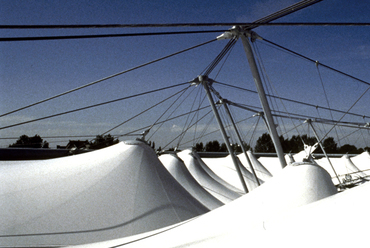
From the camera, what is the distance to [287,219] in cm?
246

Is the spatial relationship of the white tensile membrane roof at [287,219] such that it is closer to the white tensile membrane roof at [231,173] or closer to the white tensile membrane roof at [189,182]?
the white tensile membrane roof at [189,182]

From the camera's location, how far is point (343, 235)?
6.19 ft

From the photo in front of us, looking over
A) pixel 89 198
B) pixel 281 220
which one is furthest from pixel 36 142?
pixel 281 220

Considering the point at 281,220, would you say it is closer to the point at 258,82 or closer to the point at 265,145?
the point at 258,82

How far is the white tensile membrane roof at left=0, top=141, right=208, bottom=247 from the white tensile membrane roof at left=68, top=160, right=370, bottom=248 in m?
1.55

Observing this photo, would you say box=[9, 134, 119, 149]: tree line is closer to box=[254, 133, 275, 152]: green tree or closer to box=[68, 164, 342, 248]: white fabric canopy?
box=[68, 164, 342, 248]: white fabric canopy

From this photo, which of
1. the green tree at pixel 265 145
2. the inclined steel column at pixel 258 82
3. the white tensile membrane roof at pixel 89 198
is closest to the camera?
the white tensile membrane roof at pixel 89 198

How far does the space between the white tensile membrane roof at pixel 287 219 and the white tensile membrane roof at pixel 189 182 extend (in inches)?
316

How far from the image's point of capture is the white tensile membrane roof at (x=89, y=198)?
20.1 ft

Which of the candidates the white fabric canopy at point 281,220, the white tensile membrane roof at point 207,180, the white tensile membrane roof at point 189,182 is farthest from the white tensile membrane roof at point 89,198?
the white tensile membrane roof at point 207,180

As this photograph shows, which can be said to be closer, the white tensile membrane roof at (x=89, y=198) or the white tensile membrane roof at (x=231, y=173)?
the white tensile membrane roof at (x=89, y=198)

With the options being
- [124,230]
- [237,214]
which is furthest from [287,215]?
[124,230]

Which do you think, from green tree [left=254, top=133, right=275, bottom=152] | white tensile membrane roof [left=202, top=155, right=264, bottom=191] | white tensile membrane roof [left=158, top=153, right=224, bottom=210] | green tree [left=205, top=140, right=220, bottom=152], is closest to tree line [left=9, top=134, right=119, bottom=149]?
white tensile membrane roof [left=158, top=153, right=224, bottom=210]

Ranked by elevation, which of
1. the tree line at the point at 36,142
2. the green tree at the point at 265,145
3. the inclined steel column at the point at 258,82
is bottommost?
the inclined steel column at the point at 258,82
